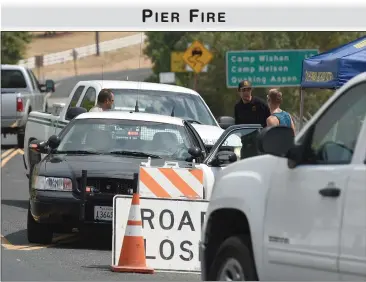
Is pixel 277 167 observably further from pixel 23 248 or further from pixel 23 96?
pixel 23 96

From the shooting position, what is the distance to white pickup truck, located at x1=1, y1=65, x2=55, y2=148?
32094 millimetres

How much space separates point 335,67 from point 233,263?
7154 mm

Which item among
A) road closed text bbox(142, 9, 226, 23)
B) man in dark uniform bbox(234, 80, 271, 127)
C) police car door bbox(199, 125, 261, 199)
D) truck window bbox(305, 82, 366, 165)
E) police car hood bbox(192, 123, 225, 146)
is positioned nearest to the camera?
truck window bbox(305, 82, 366, 165)

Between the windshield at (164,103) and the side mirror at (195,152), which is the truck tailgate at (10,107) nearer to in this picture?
the windshield at (164,103)

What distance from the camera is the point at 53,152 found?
14.5 metres

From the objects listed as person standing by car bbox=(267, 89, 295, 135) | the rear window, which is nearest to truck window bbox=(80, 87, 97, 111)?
person standing by car bbox=(267, 89, 295, 135)

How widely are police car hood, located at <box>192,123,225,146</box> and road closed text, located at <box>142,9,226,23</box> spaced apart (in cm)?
158

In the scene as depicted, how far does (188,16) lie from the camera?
1798 centimetres

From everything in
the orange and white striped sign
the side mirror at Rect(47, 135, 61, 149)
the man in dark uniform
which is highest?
the man in dark uniform

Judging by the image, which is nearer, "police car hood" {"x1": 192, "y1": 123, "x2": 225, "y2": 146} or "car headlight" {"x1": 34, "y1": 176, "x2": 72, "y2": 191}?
"car headlight" {"x1": 34, "y1": 176, "x2": 72, "y2": 191}

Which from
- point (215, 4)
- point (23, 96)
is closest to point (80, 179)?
point (215, 4)

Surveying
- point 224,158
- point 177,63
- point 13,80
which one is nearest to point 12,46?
point 177,63

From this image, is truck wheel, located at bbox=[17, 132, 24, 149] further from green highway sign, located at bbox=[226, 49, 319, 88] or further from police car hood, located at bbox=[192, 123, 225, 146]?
police car hood, located at bbox=[192, 123, 225, 146]

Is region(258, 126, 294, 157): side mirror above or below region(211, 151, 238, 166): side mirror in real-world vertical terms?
above
